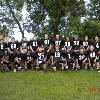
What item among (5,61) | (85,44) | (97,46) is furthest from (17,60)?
(97,46)

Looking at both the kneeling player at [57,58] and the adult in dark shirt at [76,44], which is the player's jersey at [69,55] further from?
the adult in dark shirt at [76,44]

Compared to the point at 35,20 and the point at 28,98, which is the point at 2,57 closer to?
the point at 28,98

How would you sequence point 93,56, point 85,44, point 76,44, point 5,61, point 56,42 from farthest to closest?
point 85,44 → point 76,44 → point 56,42 → point 93,56 → point 5,61

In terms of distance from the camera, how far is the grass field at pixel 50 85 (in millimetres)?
15117

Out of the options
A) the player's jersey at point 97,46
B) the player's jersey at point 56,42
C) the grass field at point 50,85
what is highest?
the player's jersey at point 56,42

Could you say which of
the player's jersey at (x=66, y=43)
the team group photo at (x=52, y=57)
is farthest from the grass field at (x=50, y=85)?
the player's jersey at (x=66, y=43)

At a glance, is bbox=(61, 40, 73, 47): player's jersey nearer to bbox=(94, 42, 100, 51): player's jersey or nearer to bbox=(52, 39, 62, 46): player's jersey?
bbox=(52, 39, 62, 46): player's jersey

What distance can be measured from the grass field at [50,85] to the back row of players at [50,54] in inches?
36.5

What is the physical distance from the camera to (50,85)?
1772 centimetres

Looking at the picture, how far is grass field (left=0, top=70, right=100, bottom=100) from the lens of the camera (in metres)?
15.1

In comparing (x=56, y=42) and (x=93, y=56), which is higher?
(x=56, y=42)

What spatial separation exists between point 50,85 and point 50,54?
4855 millimetres

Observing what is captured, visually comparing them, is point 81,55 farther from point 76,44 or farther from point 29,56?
point 29,56

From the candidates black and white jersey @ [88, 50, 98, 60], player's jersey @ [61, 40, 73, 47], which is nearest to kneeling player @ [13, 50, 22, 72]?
player's jersey @ [61, 40, 73, 47]
